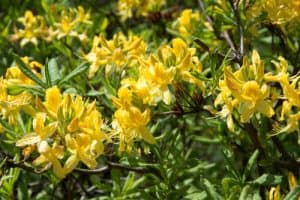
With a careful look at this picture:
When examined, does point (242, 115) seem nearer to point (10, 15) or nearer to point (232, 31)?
point (232, 31)

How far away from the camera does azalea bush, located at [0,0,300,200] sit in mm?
1809

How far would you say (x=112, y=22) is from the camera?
347cm

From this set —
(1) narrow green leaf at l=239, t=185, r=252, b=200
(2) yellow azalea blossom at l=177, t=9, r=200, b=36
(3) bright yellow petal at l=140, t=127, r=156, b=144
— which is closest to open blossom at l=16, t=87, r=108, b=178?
(3) bright yellow petal at l=140, t=127, r=156, b=144

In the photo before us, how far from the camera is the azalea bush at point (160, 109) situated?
1.81m

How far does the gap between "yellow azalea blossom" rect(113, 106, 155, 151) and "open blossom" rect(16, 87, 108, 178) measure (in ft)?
0.19

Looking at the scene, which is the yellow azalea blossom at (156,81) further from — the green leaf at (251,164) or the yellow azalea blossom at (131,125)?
the green leaf at (251,164)

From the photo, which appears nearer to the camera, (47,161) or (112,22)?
(47,161)

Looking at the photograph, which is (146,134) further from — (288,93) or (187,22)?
(187,22)

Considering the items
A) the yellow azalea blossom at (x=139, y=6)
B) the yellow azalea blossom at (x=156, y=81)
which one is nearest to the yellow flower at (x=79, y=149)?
the yellow azalea blossom at (x=156, y=81)

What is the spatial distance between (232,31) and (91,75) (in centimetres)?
68

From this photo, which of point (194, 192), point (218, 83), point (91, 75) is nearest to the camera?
point (218, 83)

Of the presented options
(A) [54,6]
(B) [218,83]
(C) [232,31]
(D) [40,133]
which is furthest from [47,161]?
(A) [54,6]

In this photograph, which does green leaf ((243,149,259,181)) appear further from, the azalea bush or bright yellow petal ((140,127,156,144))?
bright yellow petal ((140,127,156,144))

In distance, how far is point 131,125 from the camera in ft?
6.05
